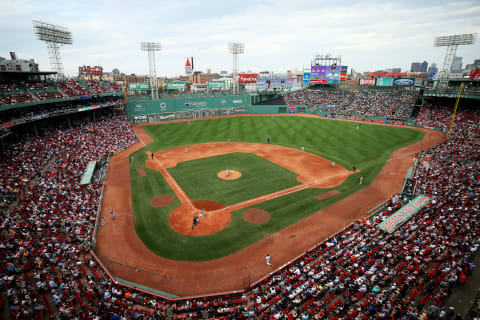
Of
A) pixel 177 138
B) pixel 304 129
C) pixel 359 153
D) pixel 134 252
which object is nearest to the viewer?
pixel 134 252

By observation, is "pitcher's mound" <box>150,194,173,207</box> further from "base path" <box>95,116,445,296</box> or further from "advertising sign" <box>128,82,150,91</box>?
"advertising sign" <box>128,82,150,91</box>

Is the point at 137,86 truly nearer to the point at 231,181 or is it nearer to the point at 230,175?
the point at 230,175

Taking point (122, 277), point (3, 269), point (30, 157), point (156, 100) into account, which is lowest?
point (122, 277)

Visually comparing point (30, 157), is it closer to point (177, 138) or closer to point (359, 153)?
point (177, 138)

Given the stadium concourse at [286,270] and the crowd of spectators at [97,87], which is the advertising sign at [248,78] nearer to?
the crowd of spectators at [97,87]

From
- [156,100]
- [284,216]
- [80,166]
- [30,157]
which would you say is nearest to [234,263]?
[284,216]

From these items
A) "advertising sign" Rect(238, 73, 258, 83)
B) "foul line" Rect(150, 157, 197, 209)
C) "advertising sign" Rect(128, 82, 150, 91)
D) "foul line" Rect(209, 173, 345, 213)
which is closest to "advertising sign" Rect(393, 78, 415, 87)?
"advertising sign" Rect(238, 73, 258, 83)

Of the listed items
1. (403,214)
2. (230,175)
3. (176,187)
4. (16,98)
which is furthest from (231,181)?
(16,98)
